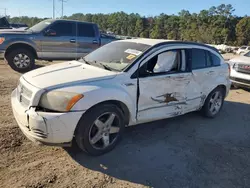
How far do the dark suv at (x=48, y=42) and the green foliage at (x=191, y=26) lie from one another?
54.5 metres

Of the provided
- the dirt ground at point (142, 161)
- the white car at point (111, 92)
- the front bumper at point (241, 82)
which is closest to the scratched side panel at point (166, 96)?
the white car at point (111, 92)

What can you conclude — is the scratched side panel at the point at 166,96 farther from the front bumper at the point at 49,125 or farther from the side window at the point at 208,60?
the front bumper at the point at 49,125

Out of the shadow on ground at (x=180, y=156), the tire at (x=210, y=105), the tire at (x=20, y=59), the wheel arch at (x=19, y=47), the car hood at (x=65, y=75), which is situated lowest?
the shadow on ground at (x=180, y=156)

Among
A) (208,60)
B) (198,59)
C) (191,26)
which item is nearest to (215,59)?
(208,60)

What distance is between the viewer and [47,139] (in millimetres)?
3053

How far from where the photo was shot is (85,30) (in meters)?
9.72

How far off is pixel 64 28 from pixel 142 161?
23.4 feet

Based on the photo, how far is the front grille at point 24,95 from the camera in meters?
3.20

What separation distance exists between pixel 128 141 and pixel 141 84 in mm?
962

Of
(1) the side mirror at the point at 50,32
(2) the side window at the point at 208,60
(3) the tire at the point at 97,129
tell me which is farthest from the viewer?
(1) the side mirror at the point at 50,32

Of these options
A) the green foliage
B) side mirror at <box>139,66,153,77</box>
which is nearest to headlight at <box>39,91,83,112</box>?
side mirror at <box>139,66,153,77</box>

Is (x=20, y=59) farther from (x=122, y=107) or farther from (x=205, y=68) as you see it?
(x=205, y=68)

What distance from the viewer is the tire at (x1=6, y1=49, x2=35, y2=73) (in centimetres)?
839

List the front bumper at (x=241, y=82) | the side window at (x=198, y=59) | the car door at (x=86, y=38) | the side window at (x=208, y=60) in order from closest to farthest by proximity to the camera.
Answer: the side window at (x=198, y=59) < the side window at (x=208, y=60) < the front bumper at (x=241, y=82) < the car door at (x=86, y=38)
